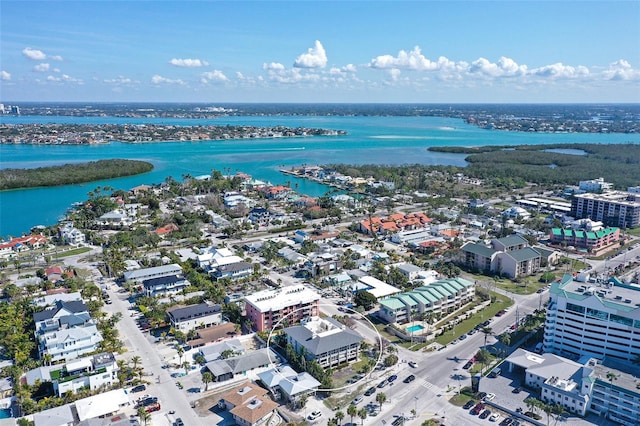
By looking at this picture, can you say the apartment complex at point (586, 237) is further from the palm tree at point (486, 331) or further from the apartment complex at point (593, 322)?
the palm tree at point (486, 331)

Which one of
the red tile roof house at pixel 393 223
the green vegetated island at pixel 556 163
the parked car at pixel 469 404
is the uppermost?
the green vegetated island at pixel 556 163

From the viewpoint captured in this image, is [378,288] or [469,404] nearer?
[469,404]

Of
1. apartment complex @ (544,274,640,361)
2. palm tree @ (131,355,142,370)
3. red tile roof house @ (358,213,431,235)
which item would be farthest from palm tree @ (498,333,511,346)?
red tile roof house @ (358,213,431,235)

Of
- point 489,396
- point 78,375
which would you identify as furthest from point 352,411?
point 78,375

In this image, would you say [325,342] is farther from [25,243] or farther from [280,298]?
[25,243]

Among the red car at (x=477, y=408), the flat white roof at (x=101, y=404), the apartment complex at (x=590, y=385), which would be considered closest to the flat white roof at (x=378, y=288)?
the apartment complex at (x=590, y=385)
